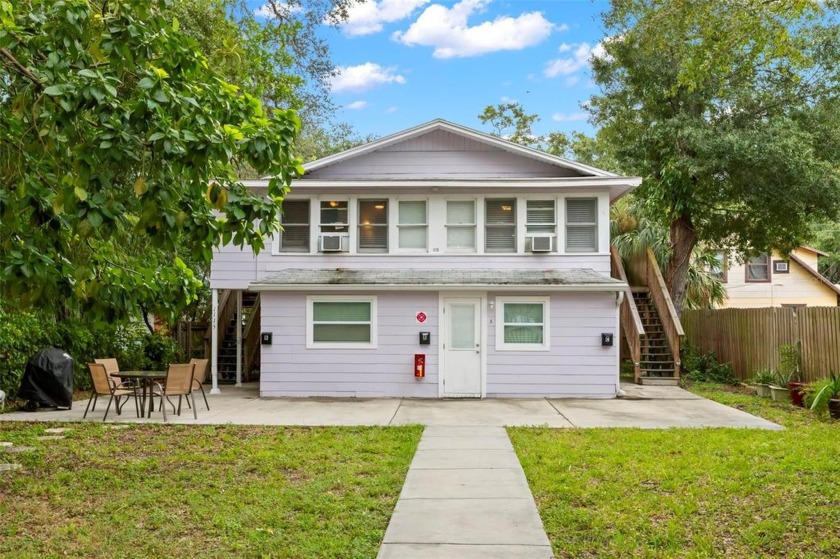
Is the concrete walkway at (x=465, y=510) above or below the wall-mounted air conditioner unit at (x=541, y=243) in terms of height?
below

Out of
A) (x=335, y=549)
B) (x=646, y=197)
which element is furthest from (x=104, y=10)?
(x=646, y=197)

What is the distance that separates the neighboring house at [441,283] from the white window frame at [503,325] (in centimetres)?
3

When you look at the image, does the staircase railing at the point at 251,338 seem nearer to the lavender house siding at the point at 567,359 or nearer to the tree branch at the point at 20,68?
the lavender house siding at the point at 567,359

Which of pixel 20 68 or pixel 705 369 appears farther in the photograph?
pixel 705 369

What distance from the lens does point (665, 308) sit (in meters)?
15.7

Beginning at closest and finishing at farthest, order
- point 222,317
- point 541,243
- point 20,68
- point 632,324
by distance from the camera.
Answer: point 20,68, point 541,243, point 632,324, point 222,317

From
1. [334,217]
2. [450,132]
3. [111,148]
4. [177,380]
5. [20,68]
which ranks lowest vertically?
[177,380]

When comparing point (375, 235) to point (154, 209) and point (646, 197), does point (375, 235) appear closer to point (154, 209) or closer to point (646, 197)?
point (646, 197)

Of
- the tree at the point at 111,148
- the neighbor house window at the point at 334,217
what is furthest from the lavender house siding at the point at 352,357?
the tree at the point at 111,148

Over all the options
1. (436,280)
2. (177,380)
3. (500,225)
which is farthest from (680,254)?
(177,380)

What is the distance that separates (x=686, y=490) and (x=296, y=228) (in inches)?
395

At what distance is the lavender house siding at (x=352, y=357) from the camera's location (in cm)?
1324

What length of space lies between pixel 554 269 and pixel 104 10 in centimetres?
1013

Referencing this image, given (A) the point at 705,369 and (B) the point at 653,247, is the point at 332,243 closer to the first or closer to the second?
(B) the point at 653,247
